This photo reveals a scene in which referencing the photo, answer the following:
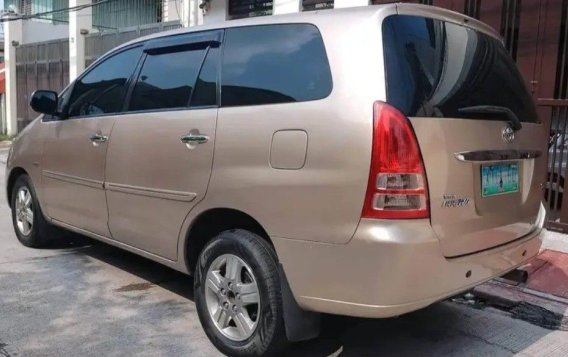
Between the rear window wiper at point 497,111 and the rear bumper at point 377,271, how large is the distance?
0.64 m

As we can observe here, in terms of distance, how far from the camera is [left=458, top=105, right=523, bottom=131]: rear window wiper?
9.34 ft

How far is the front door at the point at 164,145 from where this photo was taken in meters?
3.38

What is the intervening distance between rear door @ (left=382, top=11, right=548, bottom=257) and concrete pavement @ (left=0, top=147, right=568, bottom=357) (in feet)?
2.78

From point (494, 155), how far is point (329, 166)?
2.94 feet

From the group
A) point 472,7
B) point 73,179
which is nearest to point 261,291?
point 73,179

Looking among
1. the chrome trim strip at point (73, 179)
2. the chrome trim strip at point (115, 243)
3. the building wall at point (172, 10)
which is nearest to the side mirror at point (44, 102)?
the chrome trim strip at point (73, 179)

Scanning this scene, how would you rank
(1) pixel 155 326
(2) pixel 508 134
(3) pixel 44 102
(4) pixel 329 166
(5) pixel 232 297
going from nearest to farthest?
(4) pixel 329 166 → (2) pixel 508 134 → (5) pixel 232 297 → (1) pixel 155 326 → (3) pixel 44 102

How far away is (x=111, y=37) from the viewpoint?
1529 centimetres

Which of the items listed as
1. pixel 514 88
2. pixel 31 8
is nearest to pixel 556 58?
pixel 514 88

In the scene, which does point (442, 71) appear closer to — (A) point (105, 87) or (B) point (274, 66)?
(B) point (274, 66)

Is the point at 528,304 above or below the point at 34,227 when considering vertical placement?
below

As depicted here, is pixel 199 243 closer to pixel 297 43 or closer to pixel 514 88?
pixel 297 43

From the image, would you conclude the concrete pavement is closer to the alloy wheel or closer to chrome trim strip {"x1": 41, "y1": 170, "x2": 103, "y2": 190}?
the alloy wheel

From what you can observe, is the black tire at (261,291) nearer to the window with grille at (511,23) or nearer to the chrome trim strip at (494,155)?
the chrome trim strip at (494,155)
